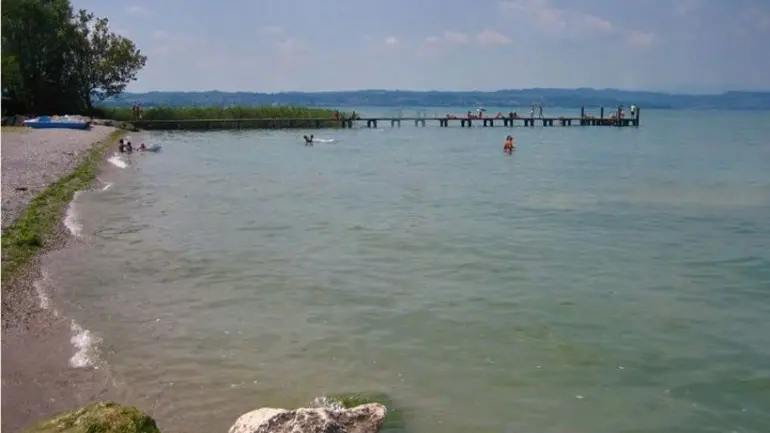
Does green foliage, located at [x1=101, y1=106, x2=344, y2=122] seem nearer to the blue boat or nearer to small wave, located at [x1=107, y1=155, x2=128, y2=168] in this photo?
the blue boat

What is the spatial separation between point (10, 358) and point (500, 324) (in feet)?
26.2

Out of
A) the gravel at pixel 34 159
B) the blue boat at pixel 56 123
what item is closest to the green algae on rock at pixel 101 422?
the gravel at pixel 34 159

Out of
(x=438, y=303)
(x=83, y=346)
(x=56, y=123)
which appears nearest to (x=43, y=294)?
(x=83, y=346)

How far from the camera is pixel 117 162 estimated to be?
43375 mm

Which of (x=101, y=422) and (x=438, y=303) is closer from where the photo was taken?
(x=101, y=422)

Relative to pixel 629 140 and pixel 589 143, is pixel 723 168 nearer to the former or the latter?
pixel 589 143

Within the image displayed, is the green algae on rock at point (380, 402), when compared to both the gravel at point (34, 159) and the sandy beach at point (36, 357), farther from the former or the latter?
the gravel at point (34, 159)

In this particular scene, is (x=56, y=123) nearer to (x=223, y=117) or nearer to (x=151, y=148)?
(x=151, y=148)

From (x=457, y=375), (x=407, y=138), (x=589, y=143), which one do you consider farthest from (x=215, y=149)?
(x=457, y=375)

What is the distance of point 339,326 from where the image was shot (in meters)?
13.5

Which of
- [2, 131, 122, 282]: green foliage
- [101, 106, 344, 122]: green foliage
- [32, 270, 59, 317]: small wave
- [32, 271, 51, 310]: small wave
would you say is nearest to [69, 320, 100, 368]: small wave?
[32, 270, 59, 317]: small wave

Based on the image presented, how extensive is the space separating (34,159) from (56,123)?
24.6 m

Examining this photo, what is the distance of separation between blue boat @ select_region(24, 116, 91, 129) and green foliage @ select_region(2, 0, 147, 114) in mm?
5247

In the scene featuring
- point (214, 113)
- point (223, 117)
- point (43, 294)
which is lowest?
point (43, 294)
